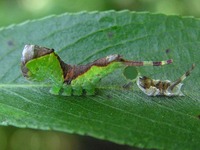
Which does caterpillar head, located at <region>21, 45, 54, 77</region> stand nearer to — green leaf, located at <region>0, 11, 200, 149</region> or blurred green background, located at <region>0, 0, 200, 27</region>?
green leaf, located at <region>0, 11, 200, 149</region>

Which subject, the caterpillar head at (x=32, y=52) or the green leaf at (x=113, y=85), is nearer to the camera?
the green leaf at (x=113, y=85)

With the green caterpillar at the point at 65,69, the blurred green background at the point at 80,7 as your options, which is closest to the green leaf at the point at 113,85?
the green caterpillar at the point at 65,69

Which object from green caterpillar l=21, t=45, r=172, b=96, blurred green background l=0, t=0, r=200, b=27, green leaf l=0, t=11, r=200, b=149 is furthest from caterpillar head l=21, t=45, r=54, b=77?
blurred green background l=0, t=0, r=200, b=27

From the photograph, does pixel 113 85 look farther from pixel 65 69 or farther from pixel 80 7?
pixel 80 7

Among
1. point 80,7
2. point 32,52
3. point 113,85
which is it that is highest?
point 80,7

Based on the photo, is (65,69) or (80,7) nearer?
(65,69)

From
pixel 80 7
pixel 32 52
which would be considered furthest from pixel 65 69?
pixel 80 7

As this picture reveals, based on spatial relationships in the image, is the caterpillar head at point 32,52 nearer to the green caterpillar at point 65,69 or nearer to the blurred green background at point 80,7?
the green caterpillar at point 65,69
